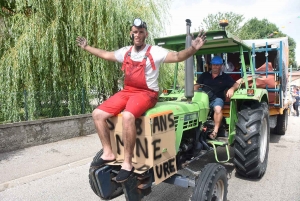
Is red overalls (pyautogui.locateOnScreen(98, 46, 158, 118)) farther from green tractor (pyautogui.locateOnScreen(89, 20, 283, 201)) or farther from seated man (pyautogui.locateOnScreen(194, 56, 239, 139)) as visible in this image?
seated man (pyautogui.locateOnScreen(194, 56, 239, 139))

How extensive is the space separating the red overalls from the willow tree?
197 inches

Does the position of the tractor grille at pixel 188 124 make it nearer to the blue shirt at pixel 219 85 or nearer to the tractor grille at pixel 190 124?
the tractor grille at pixel 190 124

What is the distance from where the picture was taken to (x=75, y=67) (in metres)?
8.46

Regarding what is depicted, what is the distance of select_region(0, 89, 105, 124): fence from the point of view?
755 cm

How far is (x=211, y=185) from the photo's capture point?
10.4 ft

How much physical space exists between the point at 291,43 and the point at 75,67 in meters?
59.0

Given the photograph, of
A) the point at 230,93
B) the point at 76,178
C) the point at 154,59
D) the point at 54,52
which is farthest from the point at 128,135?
the point at 54,52

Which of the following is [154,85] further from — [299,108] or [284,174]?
[299,108]

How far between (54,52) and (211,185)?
618 centimetres

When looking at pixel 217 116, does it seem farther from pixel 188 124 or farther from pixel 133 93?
Answer: pixel 133 93

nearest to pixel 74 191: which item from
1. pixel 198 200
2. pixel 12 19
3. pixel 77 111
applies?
pixel 198 200

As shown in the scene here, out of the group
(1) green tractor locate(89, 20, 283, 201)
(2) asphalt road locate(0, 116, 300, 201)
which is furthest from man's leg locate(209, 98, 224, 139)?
(2) asphalt road locate(0, 116, 300, 201)

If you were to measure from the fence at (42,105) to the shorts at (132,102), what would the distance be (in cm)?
497

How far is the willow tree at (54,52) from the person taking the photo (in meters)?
7.68
